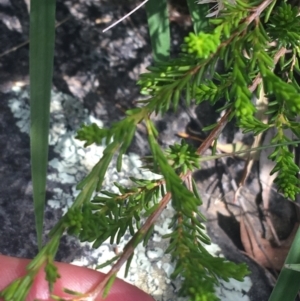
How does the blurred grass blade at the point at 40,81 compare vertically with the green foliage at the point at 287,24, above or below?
below

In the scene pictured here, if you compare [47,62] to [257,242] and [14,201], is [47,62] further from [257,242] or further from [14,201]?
[257,242]

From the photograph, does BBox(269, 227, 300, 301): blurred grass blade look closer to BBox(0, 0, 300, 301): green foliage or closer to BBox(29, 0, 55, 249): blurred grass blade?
BBox(0, 0, 300, 301): green foliage

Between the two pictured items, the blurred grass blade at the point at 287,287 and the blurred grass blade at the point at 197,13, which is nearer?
the blurred grass blade at the point at 287,287

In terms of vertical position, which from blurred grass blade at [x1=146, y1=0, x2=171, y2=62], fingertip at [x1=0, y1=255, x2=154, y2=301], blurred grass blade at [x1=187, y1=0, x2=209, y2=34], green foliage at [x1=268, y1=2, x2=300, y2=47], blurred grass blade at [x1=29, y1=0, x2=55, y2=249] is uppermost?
blurred grass blade at [x1=187, y1=0, x2=209, y2=34]

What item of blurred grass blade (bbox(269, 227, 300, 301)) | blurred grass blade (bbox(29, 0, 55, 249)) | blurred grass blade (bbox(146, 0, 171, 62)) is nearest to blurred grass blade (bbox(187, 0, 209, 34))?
blurred grass blade (bbox(146, 0, 171, 62))

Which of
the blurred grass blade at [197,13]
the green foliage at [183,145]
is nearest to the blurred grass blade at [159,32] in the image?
the blurred grass blade at [197,13]

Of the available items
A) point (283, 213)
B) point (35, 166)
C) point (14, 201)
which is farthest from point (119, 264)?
point (283, 213)

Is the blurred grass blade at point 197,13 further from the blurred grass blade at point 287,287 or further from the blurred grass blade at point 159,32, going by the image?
the blurred grass blade at point 287,287

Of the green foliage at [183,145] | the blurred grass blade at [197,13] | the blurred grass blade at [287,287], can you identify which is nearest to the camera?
the green foliage at [183,145]
